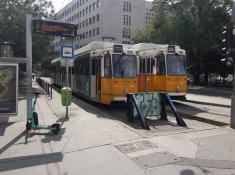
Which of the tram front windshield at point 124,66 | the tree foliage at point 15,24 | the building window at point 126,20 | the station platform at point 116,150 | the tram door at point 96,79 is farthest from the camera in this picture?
the building window at point 126,20

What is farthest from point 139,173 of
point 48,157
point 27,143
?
point 27,143

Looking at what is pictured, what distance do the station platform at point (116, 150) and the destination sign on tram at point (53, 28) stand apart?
2916mm

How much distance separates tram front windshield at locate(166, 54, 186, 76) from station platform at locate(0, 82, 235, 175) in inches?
269

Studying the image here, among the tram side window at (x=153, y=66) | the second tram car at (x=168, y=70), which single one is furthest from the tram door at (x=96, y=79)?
the tram side window at (x=153, y=66)

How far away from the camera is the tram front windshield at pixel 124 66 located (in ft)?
49.2

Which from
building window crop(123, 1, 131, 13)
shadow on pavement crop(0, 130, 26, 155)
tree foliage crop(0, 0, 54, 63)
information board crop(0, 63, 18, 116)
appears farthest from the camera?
building window crop(123, 1, 131, 13)

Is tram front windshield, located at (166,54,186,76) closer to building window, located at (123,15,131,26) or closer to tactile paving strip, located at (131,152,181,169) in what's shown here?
tactile paving strip, located at (131,152,181,169)

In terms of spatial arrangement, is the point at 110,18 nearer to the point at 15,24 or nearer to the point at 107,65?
the point at 15,24

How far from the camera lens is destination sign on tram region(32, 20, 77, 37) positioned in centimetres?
1013

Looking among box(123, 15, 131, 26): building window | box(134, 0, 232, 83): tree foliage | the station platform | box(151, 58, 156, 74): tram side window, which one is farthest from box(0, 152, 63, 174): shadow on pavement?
box(123, 15, 131, 26): building window

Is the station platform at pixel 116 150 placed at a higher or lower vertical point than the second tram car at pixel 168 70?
lower

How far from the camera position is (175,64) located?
56.5 ft

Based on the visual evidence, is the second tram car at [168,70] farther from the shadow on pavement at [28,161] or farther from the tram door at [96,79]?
the shadow on pavement at [28,161]

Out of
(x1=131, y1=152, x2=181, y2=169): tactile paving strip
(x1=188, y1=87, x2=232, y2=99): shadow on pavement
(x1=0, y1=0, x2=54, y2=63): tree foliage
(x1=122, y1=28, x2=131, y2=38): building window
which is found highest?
(x1=122, y1=28, x2=131, y2=38): building window
